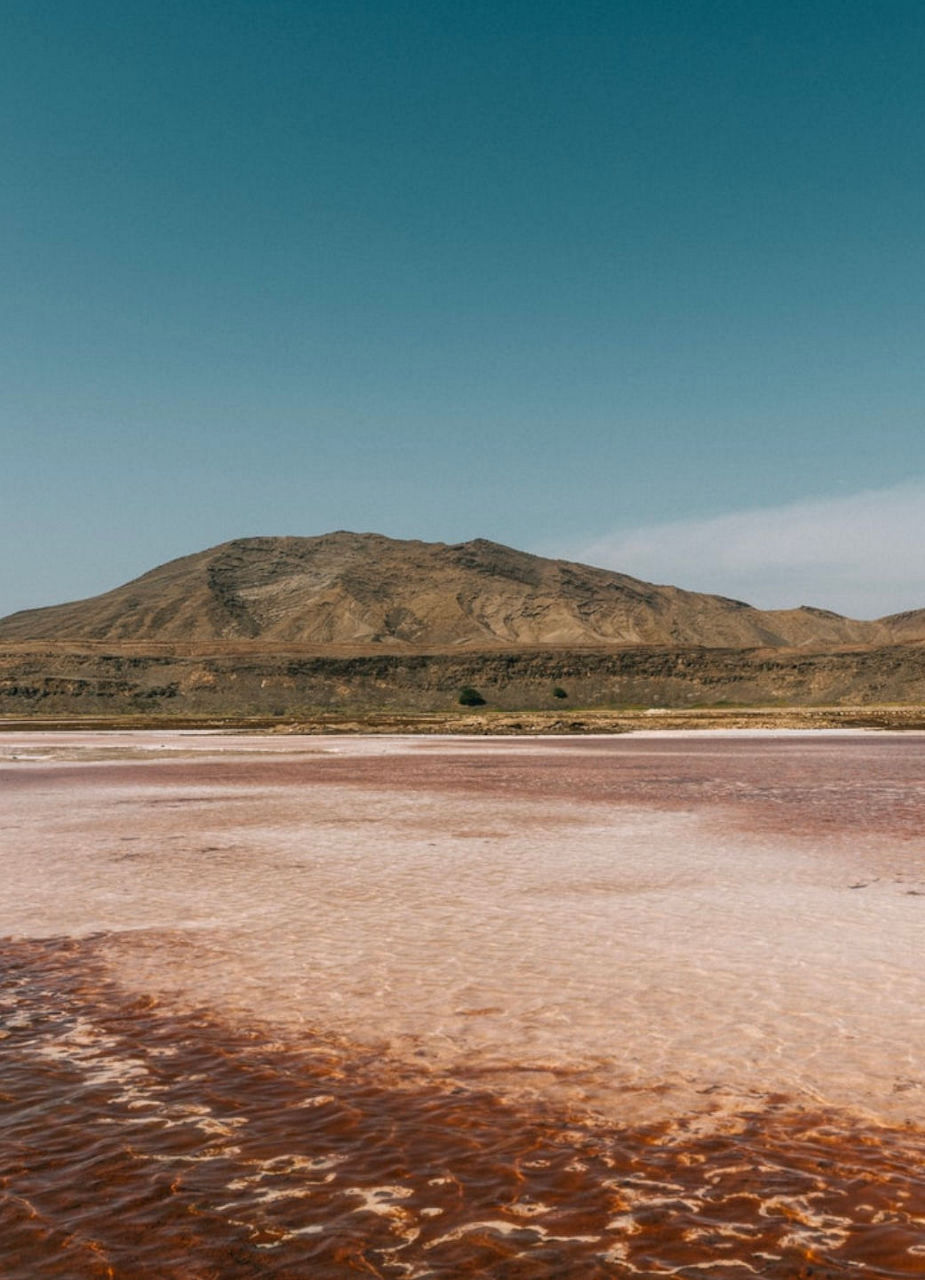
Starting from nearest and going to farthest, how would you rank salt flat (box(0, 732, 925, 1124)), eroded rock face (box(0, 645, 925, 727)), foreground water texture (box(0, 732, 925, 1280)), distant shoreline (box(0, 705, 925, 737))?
foreground water texture (box(0, 732, 925, 1280)) < salt flat (box(0, 732, 925, 1124)) < distant shoreline (box(0, 705, 925, 737)) < eroded rock face (box(0, 645, 925, 727))

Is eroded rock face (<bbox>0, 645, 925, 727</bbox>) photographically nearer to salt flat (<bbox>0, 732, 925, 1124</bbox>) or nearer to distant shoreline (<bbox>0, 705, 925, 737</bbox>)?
distant shoreline (<bbox>0, 705, 925, 737</bbox>)

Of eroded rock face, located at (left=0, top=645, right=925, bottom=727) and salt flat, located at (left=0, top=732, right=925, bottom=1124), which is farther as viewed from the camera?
eroded rock face, located at (left=0, top=645, right=925, bottom=727)

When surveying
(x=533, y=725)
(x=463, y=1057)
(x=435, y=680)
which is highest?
(x=435, y=680)

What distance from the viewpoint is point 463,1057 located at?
810 centimetres

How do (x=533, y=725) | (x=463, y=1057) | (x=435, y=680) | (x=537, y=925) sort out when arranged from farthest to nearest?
(x=435, y=680) < (x=533, y=725) < (x=537, y=925) < (x=463, y=1057)

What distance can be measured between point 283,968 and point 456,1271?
593 centimetres

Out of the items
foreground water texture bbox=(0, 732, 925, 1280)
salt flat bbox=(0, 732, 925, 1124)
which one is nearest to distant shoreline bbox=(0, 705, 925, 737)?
salt flat bbox=(0, 732, 925, 1124)

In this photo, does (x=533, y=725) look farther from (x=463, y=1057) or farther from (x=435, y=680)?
(x=463, y=1057)

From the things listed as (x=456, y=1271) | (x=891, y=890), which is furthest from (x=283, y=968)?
(x=891, y=890)

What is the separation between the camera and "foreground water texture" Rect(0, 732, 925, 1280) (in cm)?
539

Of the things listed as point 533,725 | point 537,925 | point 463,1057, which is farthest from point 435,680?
point 463,1057

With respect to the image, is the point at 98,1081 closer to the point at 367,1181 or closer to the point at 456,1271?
the point at 367,1181

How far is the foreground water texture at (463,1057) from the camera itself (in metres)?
5.39

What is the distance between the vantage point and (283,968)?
10648mm
